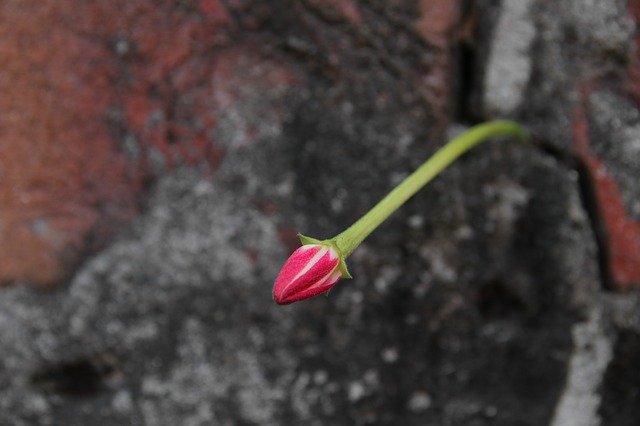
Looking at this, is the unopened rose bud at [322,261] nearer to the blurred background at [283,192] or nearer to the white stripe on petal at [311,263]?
the white stripe on petal at [311,263]

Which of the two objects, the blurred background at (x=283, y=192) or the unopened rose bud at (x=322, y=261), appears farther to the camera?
the blurred background at (x=283, y=192)

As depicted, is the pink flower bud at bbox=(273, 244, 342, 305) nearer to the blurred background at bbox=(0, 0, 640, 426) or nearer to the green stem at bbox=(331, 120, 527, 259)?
the green stem at bbox=(331, 120, 527, 259)

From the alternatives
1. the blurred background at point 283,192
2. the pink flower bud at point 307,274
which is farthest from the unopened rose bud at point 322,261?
the blurred background at point 283,192

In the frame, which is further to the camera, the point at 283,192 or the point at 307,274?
the point at 283,192

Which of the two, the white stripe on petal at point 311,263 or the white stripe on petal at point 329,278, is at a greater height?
the white stripe on petal at point 311,263

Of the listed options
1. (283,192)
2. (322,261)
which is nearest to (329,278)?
(322,261)

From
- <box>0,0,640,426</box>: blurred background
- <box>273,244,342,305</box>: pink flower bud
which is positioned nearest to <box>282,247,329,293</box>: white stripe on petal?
<box>273,244,342,305</box>: pink flower bud

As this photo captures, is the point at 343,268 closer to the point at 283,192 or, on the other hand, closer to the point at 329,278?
the point at 329,278
